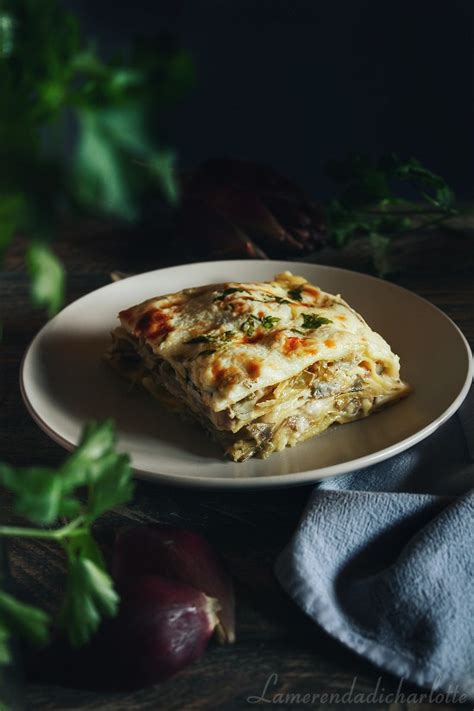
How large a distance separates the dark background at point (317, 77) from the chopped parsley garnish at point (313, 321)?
2901 millimetres

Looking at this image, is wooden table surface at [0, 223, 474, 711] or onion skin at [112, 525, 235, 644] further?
onion skin at [112, 525, 235, 644]

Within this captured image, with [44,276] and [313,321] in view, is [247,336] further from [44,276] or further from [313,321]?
[44,276]

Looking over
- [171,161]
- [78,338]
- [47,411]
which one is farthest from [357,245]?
[171,161]

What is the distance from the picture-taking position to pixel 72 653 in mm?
1432

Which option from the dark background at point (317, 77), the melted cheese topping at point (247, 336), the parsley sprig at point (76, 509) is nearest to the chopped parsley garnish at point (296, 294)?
the melted cheese topping at point (247, 336)

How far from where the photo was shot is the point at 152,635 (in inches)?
55.8

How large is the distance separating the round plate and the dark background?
2358 mm

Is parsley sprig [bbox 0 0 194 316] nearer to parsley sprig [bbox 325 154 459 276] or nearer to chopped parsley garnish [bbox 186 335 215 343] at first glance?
chopped parsley garnish [bbox 186 335 215 343]

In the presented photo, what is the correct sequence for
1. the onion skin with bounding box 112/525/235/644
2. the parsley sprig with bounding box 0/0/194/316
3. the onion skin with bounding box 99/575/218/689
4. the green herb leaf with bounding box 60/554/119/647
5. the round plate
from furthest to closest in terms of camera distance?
the round plate, the onion skin with bounding box 112/525/235/644, the onion skin with bounding box 99/575/218/689, the green herb leaf with bounding box 60/554/119/647, the parsley sprig with bounding box 0/0/194/316

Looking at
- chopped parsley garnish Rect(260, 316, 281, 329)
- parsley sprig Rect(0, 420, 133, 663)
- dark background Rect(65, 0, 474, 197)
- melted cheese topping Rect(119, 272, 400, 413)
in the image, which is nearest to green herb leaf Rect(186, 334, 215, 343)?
melted cheese topping Rect(119, 272, 400, 413)

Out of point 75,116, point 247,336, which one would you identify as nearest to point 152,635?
point 247,336

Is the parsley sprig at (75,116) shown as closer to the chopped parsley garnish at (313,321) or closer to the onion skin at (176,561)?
the onion skin at (176,561)

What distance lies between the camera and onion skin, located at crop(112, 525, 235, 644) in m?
1.57

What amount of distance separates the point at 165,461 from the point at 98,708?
2.01ft
